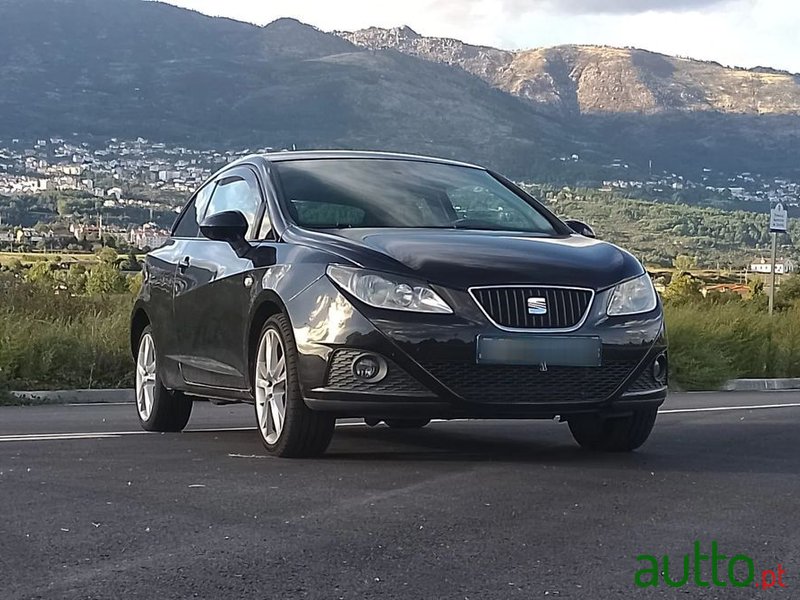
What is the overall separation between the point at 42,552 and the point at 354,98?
5937 inches

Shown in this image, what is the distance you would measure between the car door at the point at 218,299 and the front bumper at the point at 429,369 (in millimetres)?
822

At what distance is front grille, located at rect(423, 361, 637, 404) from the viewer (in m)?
6.68

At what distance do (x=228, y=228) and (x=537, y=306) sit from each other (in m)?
1.94

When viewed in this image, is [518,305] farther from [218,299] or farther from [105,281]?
[105,281]

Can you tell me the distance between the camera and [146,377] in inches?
364

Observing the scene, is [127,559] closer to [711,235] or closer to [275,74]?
[711,235]

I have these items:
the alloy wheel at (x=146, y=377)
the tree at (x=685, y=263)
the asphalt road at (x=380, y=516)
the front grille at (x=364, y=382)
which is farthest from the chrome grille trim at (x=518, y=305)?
the tree at (x=685, y=263)

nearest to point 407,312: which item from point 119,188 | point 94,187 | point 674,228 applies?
point 119,188

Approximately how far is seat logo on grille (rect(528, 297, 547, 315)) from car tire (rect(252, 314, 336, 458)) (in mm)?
1092

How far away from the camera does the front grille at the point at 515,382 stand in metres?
6.68

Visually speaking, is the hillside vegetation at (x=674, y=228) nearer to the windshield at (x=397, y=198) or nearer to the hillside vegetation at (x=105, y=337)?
the hillside vegetation at (x=105, y=337)

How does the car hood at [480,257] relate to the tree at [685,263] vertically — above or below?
above

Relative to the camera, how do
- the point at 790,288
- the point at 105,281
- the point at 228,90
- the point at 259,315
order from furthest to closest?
the point at 228,90
the point at 790,288
the point at 105,281
the point at 259,315

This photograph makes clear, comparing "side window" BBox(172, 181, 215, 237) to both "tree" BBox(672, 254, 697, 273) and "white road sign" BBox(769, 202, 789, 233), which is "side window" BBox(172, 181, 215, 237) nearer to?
"white road sign" BBox(769, 202, 789, 233)
